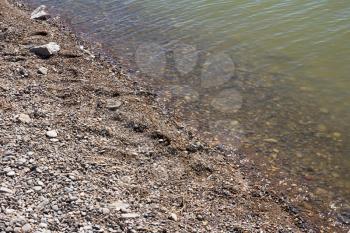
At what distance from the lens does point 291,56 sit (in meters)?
16.4

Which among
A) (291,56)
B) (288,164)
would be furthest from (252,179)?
(291,56)

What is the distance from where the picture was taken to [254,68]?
1602 cm

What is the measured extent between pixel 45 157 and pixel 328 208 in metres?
6.61

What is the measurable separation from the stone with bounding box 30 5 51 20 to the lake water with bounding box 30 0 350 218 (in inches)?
39.0

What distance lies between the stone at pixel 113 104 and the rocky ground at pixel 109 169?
31 mm

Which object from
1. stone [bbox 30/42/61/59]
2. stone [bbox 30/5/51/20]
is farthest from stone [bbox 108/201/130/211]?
stone [bbox 30/5/51/20]

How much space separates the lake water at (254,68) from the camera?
Result: 39.8ft

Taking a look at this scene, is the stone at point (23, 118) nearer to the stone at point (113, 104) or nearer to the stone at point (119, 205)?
the stone at point (113, 104)

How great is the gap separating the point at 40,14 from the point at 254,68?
460 inches

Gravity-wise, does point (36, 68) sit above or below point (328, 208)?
above

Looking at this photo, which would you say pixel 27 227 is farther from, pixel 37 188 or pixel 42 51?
pixel 42 51

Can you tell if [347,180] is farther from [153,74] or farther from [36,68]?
[36,68]

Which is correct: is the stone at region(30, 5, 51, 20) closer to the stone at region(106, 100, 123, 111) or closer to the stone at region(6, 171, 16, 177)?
the stone at region(106, 100, 123, 111)

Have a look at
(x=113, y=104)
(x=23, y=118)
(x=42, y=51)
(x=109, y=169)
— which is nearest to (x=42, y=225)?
(x=109, y=169)
